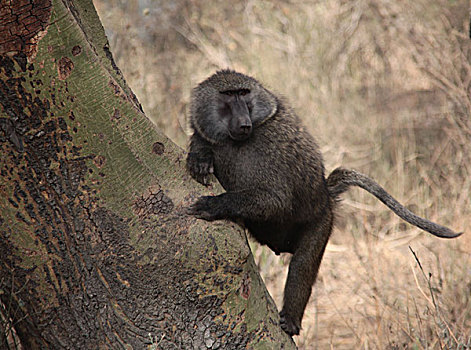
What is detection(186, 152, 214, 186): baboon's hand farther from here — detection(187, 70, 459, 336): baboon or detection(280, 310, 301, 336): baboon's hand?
detection(280, 310, 301, 336): baboon's hand

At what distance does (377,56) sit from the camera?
7.92m

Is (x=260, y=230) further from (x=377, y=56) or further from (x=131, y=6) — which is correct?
(x=377, y=56)

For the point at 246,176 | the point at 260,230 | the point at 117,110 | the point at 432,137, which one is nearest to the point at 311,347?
the point at 260,230

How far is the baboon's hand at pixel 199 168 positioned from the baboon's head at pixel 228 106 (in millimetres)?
307

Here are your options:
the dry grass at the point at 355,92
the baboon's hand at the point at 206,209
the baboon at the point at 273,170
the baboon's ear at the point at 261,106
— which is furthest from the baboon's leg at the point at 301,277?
→ the dry grass at the point at 355,92

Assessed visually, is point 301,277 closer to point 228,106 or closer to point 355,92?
point 228,106

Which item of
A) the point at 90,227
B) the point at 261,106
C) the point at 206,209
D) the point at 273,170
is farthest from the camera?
the point at 261,106

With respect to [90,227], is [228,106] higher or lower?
lower

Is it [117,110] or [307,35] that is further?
[307,35]

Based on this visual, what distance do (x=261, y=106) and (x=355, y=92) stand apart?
504 centimetres

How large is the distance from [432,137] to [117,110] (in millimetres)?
5847

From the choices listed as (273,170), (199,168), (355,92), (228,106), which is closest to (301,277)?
(273,170)

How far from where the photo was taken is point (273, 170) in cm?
276

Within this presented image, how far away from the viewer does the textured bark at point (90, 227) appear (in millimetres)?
1919
